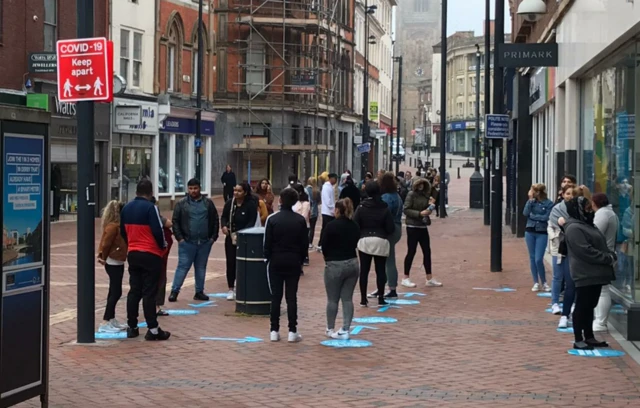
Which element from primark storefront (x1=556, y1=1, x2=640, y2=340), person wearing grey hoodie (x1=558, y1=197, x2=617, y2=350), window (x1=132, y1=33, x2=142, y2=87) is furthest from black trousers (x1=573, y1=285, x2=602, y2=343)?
window (x1=132, y1=33, x2=142, y2=87)

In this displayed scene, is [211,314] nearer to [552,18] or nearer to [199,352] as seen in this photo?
[199,352]

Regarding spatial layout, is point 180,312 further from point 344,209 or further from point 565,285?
point 565,285

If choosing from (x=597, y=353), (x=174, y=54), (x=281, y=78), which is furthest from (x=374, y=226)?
(x=281, y=78)

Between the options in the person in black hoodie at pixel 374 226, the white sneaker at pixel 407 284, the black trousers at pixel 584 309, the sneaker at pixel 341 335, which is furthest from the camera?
the white sneaker at pixel 407 284

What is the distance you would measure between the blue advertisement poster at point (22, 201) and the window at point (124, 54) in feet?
97.4

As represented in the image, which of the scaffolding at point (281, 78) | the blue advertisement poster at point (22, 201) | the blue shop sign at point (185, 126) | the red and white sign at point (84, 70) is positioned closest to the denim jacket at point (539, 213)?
the red and white sign at point (84, 70)

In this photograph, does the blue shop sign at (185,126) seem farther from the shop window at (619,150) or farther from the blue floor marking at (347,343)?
the blue floor marking at (347,343)

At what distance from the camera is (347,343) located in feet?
38.8

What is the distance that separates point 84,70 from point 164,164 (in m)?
30.2

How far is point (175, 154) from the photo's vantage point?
4231 cm

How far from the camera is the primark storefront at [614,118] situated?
12.5m

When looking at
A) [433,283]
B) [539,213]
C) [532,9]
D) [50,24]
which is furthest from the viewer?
[50,24]

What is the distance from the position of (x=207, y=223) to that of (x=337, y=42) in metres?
47.4

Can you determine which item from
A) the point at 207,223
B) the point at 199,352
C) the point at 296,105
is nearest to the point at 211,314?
the point at 207,223
